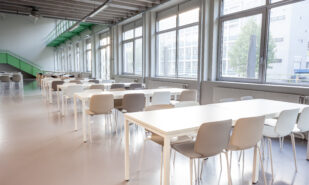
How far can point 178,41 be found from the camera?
682cm

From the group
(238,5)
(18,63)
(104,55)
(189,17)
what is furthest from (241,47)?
(18,63)

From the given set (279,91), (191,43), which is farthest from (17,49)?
(279,91)

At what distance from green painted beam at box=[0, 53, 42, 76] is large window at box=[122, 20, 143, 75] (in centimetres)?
1318

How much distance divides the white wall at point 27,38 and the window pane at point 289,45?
21285mm

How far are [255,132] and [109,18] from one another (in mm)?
8505

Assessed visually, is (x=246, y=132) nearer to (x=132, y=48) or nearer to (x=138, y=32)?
(x=138, y=32)

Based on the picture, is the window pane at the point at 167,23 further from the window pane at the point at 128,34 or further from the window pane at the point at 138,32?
the window pane at the point at 128,34

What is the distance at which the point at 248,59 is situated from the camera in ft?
15.5

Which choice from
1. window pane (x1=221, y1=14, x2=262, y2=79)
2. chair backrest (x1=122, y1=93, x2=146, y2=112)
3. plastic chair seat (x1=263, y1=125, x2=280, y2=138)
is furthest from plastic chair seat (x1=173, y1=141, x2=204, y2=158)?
window pane (x1=221, y1=14, x2=262, y2=79)

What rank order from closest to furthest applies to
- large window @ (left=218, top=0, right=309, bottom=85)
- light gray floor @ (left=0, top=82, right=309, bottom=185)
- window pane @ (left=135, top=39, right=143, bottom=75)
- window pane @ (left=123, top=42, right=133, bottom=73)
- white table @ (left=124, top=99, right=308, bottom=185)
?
white table @ (left=124, top=99, right=308, bottom=185) → light gray floor @ (left=0, top=82, right=309, bottom=185) → large window @ (left=218, top=0, right=309, bottom=85) → window pane @ (left=135, top=39, right=143, bottom=75) → window pane @ (left=123, top=42, right=133, bottom=73)

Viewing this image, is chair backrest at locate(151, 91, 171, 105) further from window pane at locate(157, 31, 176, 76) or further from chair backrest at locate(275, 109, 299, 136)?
window pane at locate(157, 31, 176, 76)

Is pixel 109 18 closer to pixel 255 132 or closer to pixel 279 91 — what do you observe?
pixel 279 91

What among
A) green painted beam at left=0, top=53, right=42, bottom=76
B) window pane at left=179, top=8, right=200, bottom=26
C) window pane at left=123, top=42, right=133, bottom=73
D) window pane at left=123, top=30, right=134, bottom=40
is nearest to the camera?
window pane at left=179, top=8, right=200, bottom=26

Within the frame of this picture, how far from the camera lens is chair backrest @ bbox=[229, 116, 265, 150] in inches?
74.0
